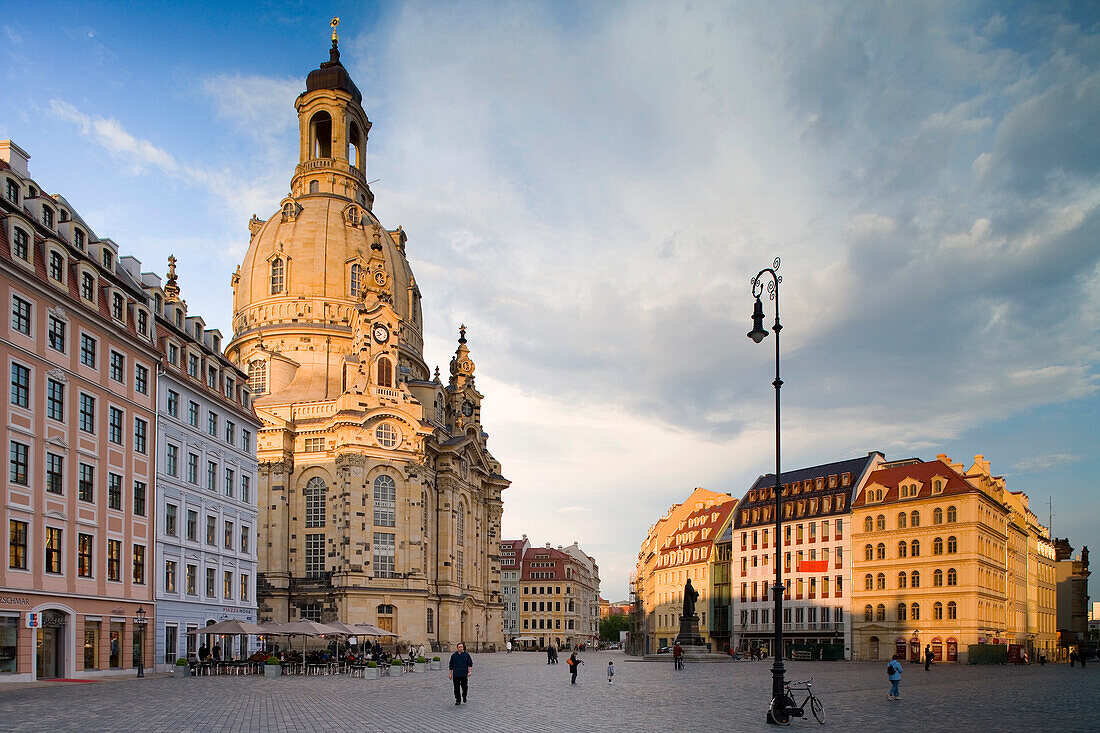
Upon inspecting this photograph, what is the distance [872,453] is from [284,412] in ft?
188

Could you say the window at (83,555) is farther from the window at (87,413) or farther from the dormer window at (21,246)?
the dormer window at (21,246)

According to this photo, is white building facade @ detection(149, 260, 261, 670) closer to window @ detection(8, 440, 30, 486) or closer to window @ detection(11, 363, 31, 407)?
window @ detection(8, 440, 30, 486)

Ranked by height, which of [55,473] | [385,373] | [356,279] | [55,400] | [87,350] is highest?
[356,279]

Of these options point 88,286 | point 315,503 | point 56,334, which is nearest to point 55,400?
point 56,334

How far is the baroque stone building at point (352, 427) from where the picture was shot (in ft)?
299

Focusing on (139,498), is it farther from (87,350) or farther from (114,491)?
(87,350)

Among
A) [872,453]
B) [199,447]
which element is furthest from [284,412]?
[872,453]

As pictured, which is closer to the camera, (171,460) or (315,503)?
(171,460)

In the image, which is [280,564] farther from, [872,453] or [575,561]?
[575,561]

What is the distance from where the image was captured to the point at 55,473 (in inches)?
1586

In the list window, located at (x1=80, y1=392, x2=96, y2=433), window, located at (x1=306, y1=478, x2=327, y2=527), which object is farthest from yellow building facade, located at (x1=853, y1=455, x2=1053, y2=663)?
window, located at (x1=80, y1=392, x2=96, y2=433)

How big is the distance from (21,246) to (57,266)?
2305 millimetres

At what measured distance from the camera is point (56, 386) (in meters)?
40.5

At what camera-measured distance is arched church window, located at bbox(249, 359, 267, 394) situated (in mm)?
99688
